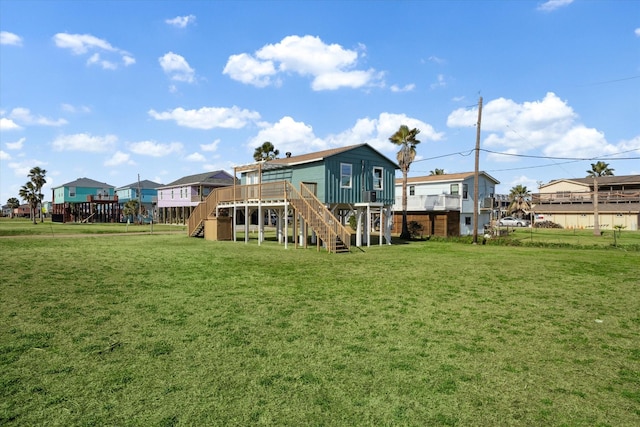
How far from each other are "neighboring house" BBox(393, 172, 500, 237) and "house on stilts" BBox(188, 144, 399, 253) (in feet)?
32.5

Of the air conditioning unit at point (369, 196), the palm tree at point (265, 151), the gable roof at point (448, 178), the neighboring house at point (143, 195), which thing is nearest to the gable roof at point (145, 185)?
the neighboring house at point (143, 195)

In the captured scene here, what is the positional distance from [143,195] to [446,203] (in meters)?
61.6

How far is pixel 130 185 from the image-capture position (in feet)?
247

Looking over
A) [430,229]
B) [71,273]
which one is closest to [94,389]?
[71,273]

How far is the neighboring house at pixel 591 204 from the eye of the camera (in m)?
54.1

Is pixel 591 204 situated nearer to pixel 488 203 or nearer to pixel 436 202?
pixel 488 203

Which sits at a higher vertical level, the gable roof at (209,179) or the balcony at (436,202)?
the gable roof at (209,179)

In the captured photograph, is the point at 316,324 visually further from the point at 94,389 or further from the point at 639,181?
the point at 639,181

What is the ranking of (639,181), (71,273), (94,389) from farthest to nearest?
1. (639,181)
2. (71,273)
3. (94,389)

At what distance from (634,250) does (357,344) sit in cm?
2377

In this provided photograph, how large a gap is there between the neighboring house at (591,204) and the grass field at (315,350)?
50.6 metres

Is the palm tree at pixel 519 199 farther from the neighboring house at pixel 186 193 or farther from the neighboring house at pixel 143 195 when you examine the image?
the neighboring house at pixel 143 195

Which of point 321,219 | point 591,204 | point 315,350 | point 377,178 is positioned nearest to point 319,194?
point 321,219

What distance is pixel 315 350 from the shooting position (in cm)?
642
